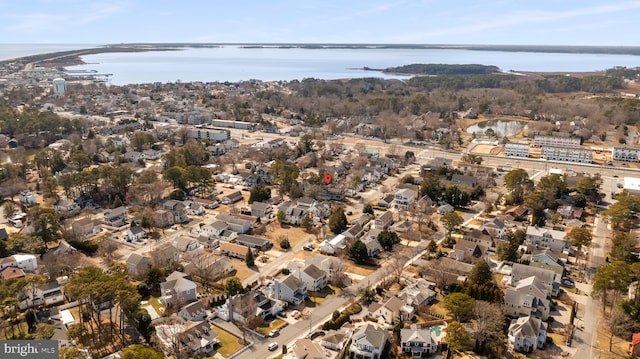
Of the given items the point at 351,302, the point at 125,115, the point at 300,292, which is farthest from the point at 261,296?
the point at 125,115

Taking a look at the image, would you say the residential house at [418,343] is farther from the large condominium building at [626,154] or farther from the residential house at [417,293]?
the large condominium building at [626,154]

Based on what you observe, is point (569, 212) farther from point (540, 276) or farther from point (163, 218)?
point (163, 218)

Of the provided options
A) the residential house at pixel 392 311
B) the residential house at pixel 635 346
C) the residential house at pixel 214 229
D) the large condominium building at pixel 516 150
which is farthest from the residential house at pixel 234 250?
the large condominium building at pixel 516 150

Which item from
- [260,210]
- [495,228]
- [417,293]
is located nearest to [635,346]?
[417,293]

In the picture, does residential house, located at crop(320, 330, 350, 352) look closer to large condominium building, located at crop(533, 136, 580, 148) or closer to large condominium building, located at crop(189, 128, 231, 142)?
large condominium building, located at crop(189, 128, 231, 142)

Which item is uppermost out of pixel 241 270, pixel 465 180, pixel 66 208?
pixel 465 180

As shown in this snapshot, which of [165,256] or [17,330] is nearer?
[17,330]

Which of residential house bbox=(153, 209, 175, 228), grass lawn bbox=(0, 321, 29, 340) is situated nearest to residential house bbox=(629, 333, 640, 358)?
grass lawn bbox=(0, 321, 29, 340)
